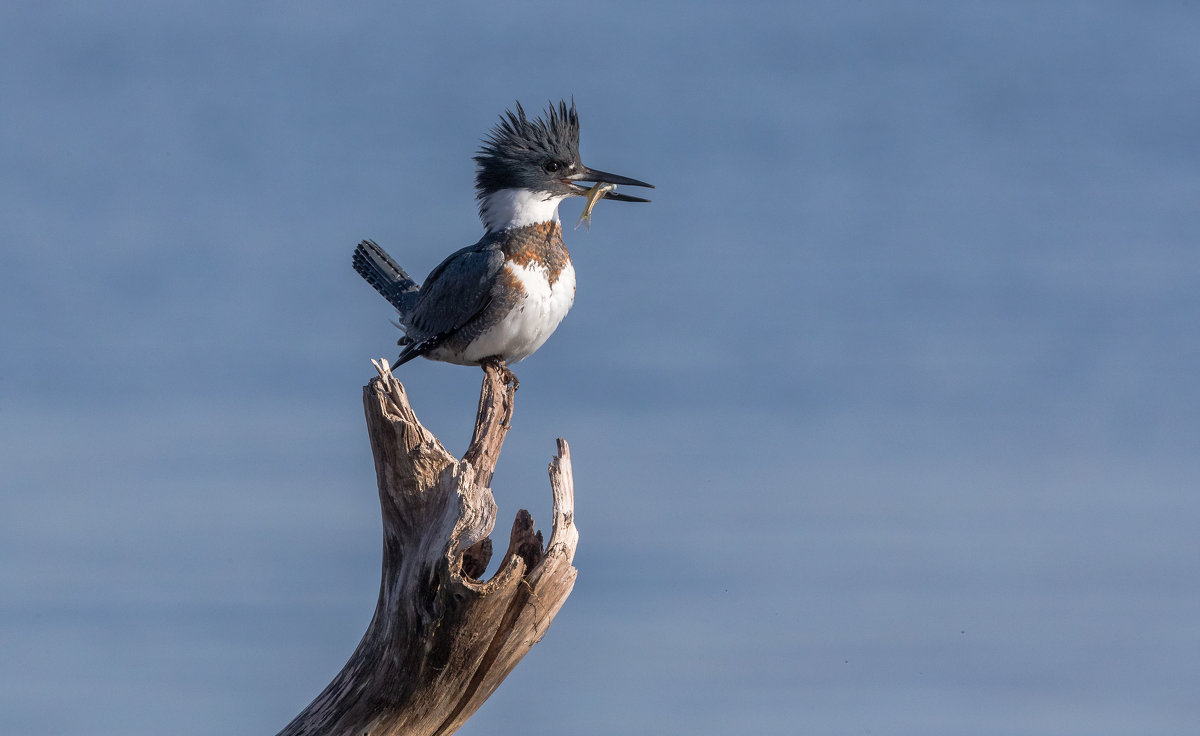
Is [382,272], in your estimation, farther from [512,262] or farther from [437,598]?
[437,598]

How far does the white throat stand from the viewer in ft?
32.7

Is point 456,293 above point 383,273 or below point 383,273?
below

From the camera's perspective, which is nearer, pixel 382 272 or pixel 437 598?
pixel 437 598

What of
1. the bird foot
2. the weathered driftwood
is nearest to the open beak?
the bird foot

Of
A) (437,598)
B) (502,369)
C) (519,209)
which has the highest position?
(519,209)

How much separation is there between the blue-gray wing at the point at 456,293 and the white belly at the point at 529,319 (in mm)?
192

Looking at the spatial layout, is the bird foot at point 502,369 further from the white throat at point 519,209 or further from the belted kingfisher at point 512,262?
the white throat at point 519,209

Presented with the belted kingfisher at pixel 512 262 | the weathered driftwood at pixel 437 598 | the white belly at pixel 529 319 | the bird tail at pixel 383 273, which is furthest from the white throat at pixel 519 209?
the weathered driftwood at pixel 437 598

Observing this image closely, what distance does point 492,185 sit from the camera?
10.3 metres

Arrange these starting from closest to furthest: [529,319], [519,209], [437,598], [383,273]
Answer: [437,598] → [529,319] → [519,209] → [383,273]

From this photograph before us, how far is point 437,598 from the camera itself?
25.2 feet

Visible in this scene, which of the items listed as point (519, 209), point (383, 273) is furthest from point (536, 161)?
point (383, 273)

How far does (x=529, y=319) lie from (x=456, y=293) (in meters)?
0.69

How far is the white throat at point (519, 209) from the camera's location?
9.98m
